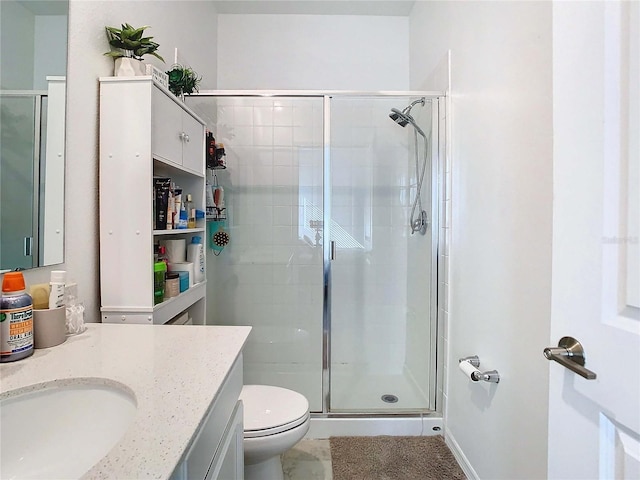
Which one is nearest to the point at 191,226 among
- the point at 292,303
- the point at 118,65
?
the point at 118,65

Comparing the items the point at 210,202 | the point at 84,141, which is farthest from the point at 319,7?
Answer: the point at 84,141

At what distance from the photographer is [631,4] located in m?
0.46

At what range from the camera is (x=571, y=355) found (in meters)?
0.57

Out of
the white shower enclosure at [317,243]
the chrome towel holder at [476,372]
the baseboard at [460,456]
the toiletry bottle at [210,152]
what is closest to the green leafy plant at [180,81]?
the toiletry bottle at [210,152]

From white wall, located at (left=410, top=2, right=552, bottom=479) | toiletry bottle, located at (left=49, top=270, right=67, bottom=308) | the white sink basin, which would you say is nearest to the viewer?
the white sink basin

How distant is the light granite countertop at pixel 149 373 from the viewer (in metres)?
0.44

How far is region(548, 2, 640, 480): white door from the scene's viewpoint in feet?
1.53

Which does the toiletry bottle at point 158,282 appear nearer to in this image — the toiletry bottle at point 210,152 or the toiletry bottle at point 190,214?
the toiletry bottle at point 190,214

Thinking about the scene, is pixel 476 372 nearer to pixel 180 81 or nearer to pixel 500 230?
pixel 500 230

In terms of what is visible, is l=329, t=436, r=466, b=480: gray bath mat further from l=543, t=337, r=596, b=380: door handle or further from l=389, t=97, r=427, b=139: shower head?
l=389, t=97, r=427, b=139: shower head

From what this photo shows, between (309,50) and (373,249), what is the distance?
1640 mm

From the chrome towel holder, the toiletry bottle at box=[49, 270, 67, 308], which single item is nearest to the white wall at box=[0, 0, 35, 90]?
the toiletry bottle at box=[49, 270, 67, 308]

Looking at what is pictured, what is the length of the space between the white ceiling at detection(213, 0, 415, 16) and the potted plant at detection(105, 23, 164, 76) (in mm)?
1521

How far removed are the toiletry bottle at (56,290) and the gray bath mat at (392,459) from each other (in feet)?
4.38
